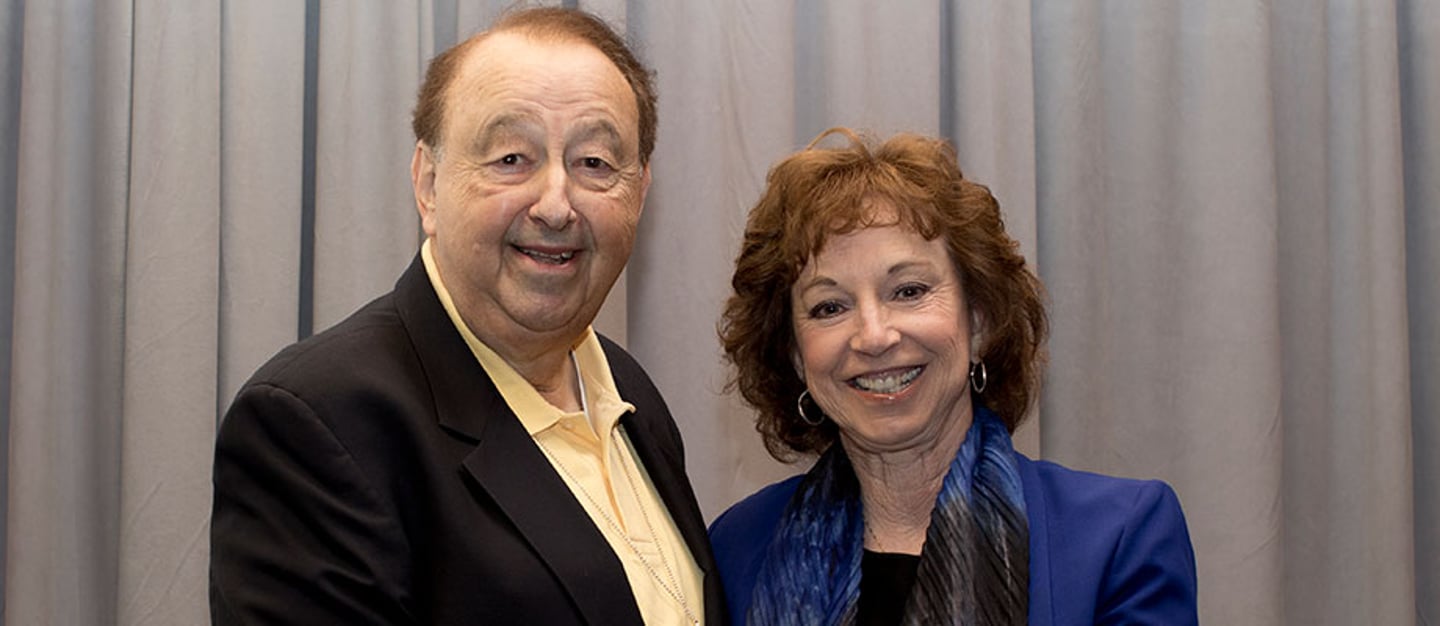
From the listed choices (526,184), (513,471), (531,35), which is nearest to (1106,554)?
(513,471)

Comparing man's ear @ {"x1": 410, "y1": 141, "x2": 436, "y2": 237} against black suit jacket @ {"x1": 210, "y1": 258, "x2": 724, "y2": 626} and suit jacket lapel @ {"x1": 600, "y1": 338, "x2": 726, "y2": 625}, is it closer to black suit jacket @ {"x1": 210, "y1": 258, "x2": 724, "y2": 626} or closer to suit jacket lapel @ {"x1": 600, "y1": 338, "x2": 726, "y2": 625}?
black suit jacket @ {"x1": 210, "y1": 258, "x2": 724, "y2": 626}

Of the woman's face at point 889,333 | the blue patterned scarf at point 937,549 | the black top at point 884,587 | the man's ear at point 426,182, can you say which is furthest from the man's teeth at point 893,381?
the man's ear at point 426,182

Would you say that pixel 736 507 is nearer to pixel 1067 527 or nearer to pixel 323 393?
pixel 1067 527

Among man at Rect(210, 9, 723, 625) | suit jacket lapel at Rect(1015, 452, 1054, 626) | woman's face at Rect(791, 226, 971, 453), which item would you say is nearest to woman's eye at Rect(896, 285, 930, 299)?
woman's face at Rect(791, 226, 971, 453)

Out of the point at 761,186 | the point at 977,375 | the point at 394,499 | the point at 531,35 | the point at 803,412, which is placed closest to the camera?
the point at 394,499

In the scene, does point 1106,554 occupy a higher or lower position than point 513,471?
lower

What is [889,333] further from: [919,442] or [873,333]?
[919,442]

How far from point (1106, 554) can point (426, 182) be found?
0.94 metres

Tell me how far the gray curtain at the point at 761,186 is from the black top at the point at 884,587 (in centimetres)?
83

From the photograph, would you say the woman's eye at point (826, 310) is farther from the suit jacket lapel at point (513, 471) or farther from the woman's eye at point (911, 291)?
the suit jacket lapel at point (513, 471)

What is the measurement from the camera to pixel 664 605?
5.26 ft

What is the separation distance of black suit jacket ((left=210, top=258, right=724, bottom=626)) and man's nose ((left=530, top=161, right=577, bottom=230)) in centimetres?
17

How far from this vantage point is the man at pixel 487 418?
4.23 ft

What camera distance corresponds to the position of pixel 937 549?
1.67 m
